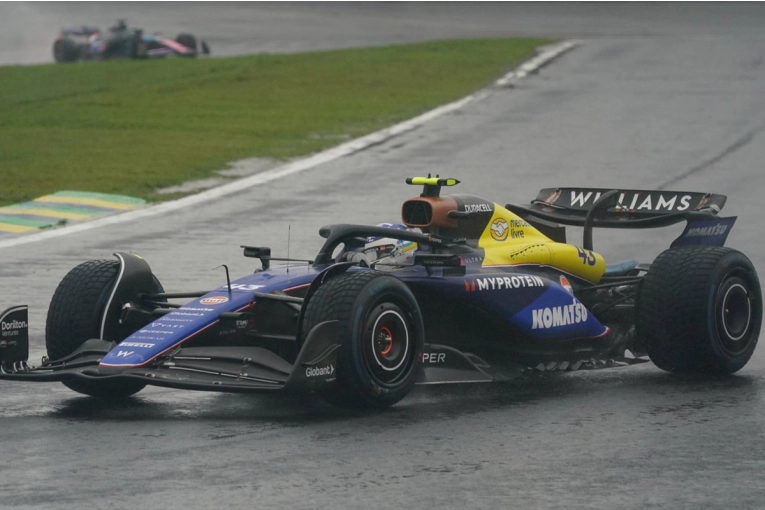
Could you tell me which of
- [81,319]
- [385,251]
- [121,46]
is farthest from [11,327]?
[121,46]

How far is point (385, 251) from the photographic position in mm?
9414

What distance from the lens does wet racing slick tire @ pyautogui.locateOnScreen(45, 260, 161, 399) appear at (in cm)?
870

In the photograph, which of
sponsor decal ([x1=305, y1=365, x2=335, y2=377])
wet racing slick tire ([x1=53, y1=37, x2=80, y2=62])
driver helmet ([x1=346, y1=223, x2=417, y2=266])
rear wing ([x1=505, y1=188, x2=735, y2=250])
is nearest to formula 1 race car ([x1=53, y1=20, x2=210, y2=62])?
wet racing slick tire ([x1=53, y1=37, x2=80, y2=62])

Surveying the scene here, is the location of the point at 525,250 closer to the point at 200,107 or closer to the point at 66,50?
the point at 200,107

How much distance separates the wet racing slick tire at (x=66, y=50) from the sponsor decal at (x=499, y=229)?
34098 mm

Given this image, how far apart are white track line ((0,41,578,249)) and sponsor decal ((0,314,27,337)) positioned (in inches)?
283

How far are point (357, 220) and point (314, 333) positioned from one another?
9.41m

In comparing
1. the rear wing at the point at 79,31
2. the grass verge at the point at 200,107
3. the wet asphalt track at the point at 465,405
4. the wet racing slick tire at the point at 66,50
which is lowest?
the wet asphalt track at the point at 465,405

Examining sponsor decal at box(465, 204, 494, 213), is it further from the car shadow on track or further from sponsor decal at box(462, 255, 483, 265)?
the car shadow on track

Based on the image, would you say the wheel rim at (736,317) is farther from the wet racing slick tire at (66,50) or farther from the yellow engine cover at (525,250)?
the wet racing slick tire at (66,50)

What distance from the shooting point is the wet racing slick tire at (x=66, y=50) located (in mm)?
41969

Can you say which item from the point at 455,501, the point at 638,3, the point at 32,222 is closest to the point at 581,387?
the point at 455,501

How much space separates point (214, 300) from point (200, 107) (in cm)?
1911

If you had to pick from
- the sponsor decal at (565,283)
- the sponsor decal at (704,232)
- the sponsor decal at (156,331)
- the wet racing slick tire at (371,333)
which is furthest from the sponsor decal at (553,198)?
the sponsor decal at (156,331)
